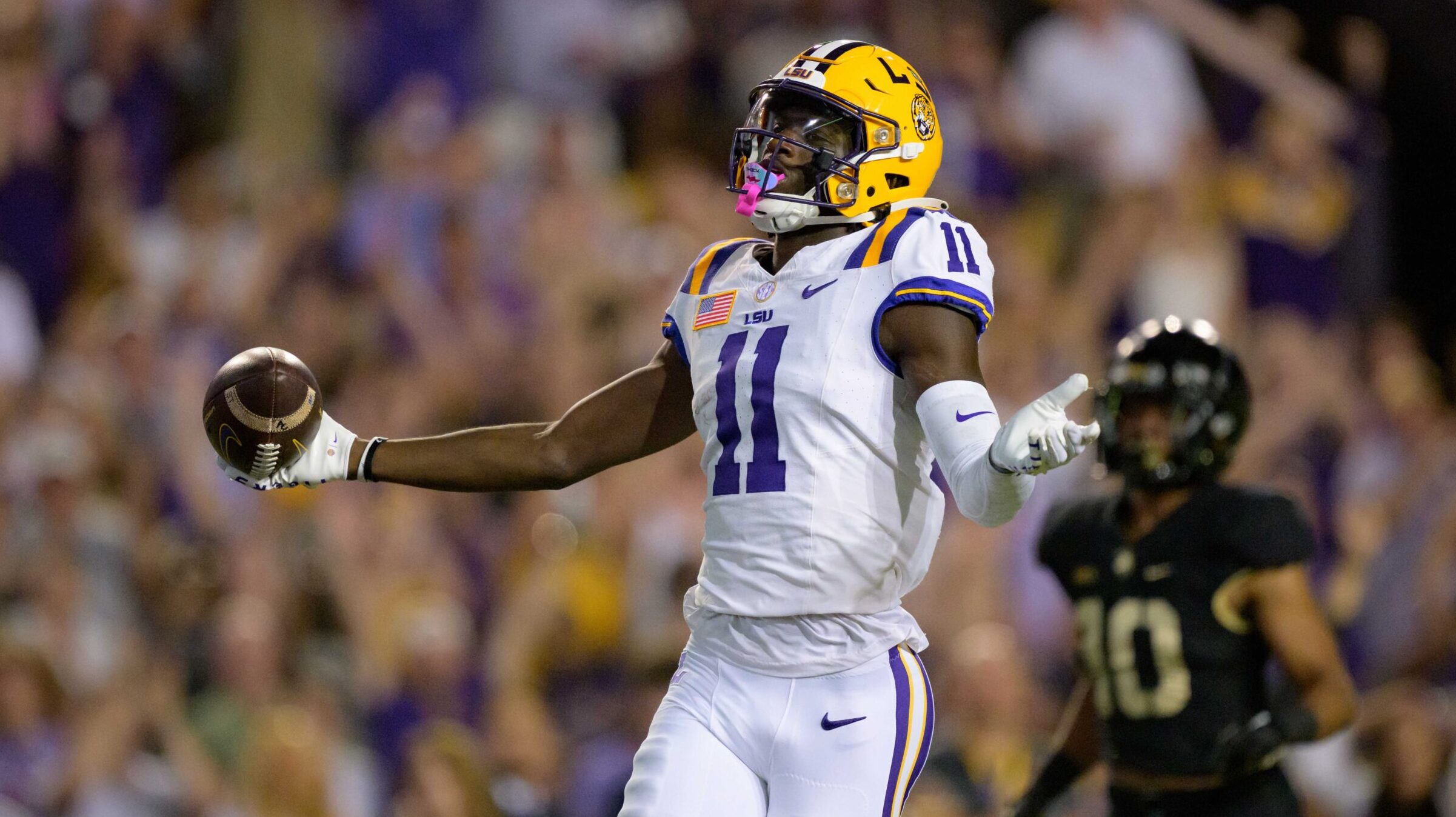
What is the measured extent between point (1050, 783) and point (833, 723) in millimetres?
1465

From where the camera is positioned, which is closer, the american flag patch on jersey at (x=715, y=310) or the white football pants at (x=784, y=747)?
the white football pants at (x=784, y=747)

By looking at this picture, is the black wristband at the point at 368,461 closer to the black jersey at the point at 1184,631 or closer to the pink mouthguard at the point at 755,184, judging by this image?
the pink mouthguard at the point at 755,184

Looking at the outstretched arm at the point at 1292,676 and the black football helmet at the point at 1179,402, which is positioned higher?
the black football helmet at the point at 1179,402

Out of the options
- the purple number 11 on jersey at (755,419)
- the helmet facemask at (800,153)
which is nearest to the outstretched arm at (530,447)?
the purple number 11 on jersey at (755,419)

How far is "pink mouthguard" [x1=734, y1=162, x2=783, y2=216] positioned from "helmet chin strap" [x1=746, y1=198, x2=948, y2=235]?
11 mm

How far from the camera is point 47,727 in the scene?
21.7 ft

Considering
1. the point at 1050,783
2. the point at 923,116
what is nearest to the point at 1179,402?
the point at 1050,783

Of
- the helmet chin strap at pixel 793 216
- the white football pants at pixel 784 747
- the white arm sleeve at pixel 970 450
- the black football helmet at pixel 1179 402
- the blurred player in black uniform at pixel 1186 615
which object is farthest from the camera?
the black football helmet at pixel 1179 402

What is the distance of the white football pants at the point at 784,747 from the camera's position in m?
3.35

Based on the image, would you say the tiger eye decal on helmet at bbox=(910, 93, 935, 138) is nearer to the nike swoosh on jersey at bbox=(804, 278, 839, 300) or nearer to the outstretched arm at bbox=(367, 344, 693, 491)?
the nike swoosh on jersey at bbox=(804, 278, 839, 300)

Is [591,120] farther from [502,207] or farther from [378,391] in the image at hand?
[378,391]

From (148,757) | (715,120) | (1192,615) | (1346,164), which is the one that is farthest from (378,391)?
(1346,164)

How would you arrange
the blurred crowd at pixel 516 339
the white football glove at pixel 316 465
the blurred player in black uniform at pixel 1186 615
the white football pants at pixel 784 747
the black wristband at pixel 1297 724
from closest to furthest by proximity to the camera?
the white football pants at pixel 784 747 → the white football glove at pixel 316 465 → the black wristband at pixel 1297 724 → the blurred player in black uniform at pixel 1186 615 → the blurred crowd at pixel 516 339

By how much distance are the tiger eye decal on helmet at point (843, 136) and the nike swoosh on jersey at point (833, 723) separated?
1.01 m
